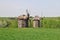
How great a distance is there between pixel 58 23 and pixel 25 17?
5287mm

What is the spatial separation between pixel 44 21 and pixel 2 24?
7.09 m

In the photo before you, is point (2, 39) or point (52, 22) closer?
point (2, 39)

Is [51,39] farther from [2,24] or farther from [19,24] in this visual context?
[2,24]

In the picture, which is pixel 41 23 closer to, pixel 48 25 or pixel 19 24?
pixel 48 25

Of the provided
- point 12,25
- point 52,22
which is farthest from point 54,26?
point 12,25

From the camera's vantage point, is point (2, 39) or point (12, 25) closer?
point (2, 39)

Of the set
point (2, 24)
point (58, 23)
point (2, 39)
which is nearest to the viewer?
point (2, 39)

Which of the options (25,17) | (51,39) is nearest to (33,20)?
(25,17)

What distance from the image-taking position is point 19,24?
33531 millimetres

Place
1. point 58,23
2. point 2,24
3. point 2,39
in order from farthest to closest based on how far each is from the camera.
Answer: point 2,24 < point 58,23 < point 2,39

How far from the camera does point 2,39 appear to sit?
16859 millimetres

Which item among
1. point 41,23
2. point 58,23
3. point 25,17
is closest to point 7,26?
point 25,17

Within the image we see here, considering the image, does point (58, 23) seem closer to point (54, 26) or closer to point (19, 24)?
point (54, 26)

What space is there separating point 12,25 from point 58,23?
7006 millimetres
